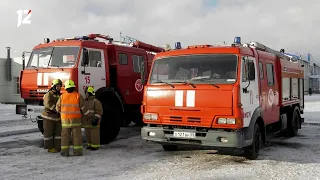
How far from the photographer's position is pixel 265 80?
8.09m

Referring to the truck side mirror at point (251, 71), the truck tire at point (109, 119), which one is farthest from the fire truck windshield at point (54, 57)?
the truck side mirror at point (251, 71)

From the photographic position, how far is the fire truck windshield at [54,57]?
8.89 meters

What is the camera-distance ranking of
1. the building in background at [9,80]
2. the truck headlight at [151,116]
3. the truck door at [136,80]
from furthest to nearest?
the building in background at [9,80]
the truck door at [136,80]
the truck headlight at [151,116]

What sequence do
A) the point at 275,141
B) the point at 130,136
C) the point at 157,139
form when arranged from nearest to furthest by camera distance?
the point at 157,139 → the point at 275,141 → the point at 130,136

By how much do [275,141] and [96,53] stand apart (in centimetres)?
567

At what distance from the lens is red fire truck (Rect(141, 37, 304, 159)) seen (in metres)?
6.52

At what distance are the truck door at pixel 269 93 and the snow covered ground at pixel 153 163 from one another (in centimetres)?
86

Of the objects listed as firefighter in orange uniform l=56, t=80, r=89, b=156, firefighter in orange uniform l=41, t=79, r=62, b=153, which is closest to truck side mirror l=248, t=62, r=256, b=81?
firefighter in orange uniform l=56, t=80, r=89, b=156

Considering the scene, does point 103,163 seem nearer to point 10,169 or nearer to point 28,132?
point 10,169

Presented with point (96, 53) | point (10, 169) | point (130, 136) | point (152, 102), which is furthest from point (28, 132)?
point (152, 102)

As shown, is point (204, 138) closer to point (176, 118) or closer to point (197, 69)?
point (176, 118)

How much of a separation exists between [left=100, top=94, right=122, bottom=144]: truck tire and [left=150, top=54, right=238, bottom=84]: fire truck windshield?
2601 mm

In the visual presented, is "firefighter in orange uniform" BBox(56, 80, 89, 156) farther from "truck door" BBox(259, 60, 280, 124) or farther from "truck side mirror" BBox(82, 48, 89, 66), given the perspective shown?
"truck door" BBox(259, 60, 280, 124)

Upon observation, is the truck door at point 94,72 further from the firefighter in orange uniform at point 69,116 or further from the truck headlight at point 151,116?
the truck headlight at point 151,116
